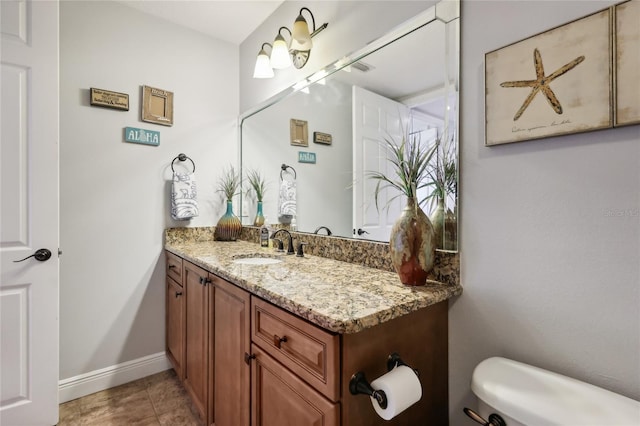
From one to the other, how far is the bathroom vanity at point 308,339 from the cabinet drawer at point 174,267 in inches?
15.0

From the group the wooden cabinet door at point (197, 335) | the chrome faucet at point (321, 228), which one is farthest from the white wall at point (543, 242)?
the wooden cabinet door at point (197, 335)

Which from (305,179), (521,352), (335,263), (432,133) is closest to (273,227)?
(305,179)

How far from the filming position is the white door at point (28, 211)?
1.47 meters

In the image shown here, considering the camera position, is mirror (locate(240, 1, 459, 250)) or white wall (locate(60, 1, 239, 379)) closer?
mirror (locate(240, 1, 459, 250))

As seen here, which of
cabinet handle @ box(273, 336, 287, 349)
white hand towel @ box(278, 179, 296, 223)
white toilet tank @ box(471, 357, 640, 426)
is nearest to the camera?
white toilet tank @ box(471, 357, 640, 426)

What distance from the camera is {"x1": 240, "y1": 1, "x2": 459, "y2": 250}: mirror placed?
1109 mm

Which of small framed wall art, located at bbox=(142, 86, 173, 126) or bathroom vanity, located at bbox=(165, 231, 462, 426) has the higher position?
small framed wall art, located at bbox=(142, 86, 173, 126)

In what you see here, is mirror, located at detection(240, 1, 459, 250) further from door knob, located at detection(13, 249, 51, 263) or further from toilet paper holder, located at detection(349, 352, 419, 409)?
door knob, located at detection(13, 249, 51, 263)

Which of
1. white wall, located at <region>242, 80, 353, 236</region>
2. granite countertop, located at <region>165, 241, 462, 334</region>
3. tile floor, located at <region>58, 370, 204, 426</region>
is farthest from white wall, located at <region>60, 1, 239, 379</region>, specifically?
granite countertop, located at <region>165, 241, 462, 334</region>

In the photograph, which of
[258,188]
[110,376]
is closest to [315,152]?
[258,188]

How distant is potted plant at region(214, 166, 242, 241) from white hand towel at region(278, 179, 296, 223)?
1.42ft

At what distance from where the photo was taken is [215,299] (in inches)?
54.6

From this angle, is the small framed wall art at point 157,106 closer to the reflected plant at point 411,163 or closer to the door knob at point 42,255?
the door knob at point 42,255

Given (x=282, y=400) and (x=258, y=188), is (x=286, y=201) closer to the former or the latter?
(x=258, y=188)
